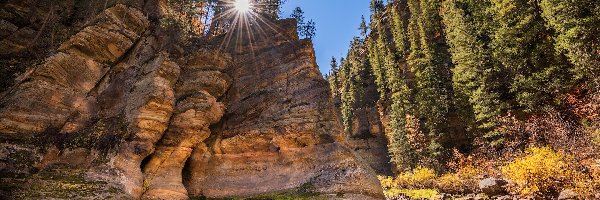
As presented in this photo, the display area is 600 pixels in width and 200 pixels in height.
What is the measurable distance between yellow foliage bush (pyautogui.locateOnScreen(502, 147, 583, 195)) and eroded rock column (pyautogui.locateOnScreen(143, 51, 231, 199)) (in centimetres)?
2125

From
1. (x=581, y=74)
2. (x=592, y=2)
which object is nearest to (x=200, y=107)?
(x=581, y=74)

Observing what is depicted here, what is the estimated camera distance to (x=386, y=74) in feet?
233

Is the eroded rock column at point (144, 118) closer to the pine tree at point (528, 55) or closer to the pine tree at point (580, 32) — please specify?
the pine tree at point (580, 32)

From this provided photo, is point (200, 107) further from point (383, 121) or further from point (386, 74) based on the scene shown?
point (386, 74)

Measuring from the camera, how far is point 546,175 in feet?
80.5

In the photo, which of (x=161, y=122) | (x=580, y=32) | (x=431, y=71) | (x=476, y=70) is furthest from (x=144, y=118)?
(x=431, y=71)

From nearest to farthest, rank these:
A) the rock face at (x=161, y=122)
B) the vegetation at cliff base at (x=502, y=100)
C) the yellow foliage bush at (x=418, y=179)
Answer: the rock face at (x=161, y=122) → the vegetation at cliff base at (x=502, y=100) → the yellow foliage bush at (x=418, y=179)

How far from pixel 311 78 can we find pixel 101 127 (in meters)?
11.7

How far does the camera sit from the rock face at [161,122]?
15641mm

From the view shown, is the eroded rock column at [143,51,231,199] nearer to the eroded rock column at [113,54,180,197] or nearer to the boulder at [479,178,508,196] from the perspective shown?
the eroded rock column at [113,54,180,197]

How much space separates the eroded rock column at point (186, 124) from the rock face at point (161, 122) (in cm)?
6

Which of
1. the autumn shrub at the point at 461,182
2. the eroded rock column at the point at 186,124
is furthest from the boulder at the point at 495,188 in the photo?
the eroded rock column at the point at 186,124

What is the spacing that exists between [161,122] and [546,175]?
24.5m

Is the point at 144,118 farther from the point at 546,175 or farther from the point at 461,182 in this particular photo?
the point at 461,182
